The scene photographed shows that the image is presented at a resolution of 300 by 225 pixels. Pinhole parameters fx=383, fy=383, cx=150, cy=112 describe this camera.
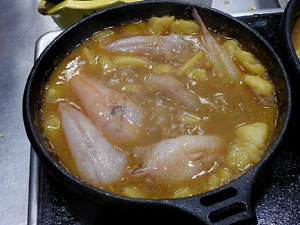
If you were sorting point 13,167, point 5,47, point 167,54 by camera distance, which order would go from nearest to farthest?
point 167,54, point 13,167, point 5,47

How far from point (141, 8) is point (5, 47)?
1108 millimetres

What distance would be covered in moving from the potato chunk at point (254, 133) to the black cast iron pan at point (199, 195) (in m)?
0.03

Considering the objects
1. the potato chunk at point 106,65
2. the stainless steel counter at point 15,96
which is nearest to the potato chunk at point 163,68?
the potato chunk at point 106,65

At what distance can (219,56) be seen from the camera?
1641 millimetres

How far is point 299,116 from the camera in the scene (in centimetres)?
160

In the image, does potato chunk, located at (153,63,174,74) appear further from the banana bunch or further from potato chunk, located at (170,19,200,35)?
the banana bunch

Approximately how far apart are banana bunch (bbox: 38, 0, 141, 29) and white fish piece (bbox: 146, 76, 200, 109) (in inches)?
26.5

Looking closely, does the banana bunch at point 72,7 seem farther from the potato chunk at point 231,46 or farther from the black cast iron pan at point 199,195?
the potato chunk at point 231,46

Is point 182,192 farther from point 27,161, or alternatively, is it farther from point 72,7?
point 72,7

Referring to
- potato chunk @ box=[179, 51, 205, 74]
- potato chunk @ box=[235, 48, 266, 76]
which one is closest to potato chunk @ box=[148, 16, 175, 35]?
potato chunk @ box=[179, 51, 205, 74]

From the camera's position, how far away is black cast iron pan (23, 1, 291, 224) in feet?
3.68

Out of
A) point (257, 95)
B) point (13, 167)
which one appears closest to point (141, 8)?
point (257, 95)

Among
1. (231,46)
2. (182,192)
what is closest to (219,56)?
(231,46)

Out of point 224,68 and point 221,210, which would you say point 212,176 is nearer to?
point 221,210
